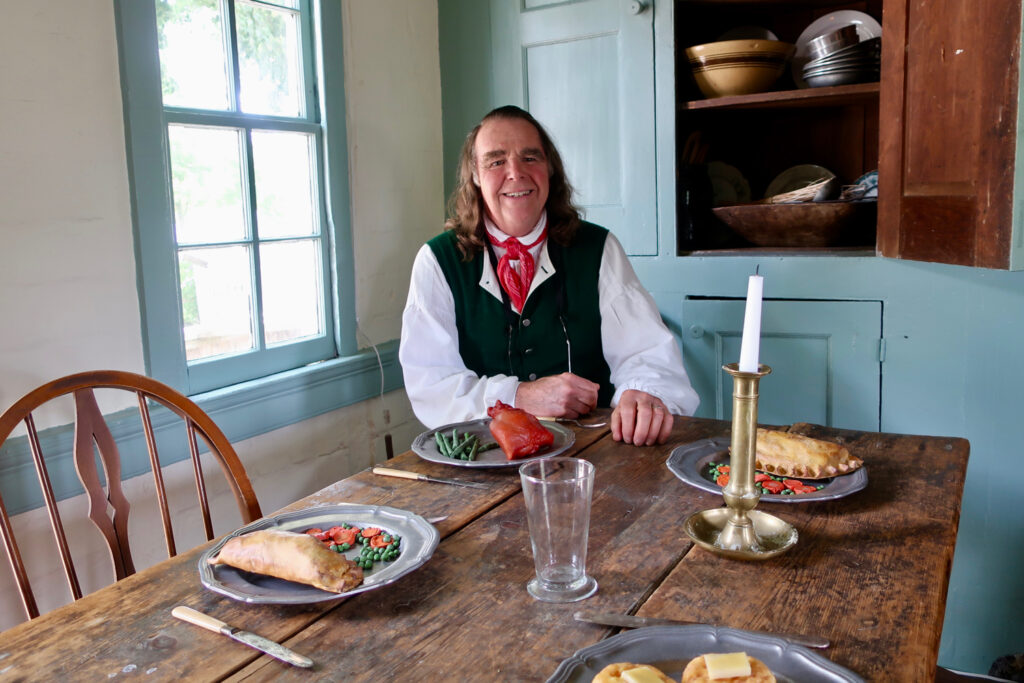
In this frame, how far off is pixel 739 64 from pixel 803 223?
1.67ft

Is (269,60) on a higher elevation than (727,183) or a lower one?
higher

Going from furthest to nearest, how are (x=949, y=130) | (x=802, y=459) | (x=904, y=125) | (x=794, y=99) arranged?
(x=794, y=99), (x=904, y=125), (x=949, y=130), (x=802, y=459)

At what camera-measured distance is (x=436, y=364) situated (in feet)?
6.85

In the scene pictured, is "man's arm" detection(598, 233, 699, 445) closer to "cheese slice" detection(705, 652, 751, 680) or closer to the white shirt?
the white shirt

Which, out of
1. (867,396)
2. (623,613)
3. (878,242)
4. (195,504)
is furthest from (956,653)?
(195,504)

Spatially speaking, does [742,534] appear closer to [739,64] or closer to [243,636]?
[243,636]

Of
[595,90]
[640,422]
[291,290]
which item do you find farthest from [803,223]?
[291,290]

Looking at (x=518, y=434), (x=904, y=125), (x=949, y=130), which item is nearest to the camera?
(x=518, y=434)

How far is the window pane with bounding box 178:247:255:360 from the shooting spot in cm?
202

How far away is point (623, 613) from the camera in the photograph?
903mm

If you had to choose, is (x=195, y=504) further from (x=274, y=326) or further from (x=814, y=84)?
(x=814, y=84)

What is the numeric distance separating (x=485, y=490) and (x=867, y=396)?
1.46m

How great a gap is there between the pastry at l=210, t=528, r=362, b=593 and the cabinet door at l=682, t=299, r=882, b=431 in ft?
5.17

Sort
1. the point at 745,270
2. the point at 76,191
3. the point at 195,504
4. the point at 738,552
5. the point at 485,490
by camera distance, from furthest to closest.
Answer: the point at 745,270 → the point at 195,504 → the point at 76,191 → the point at 485,490 → the point at 738,552
